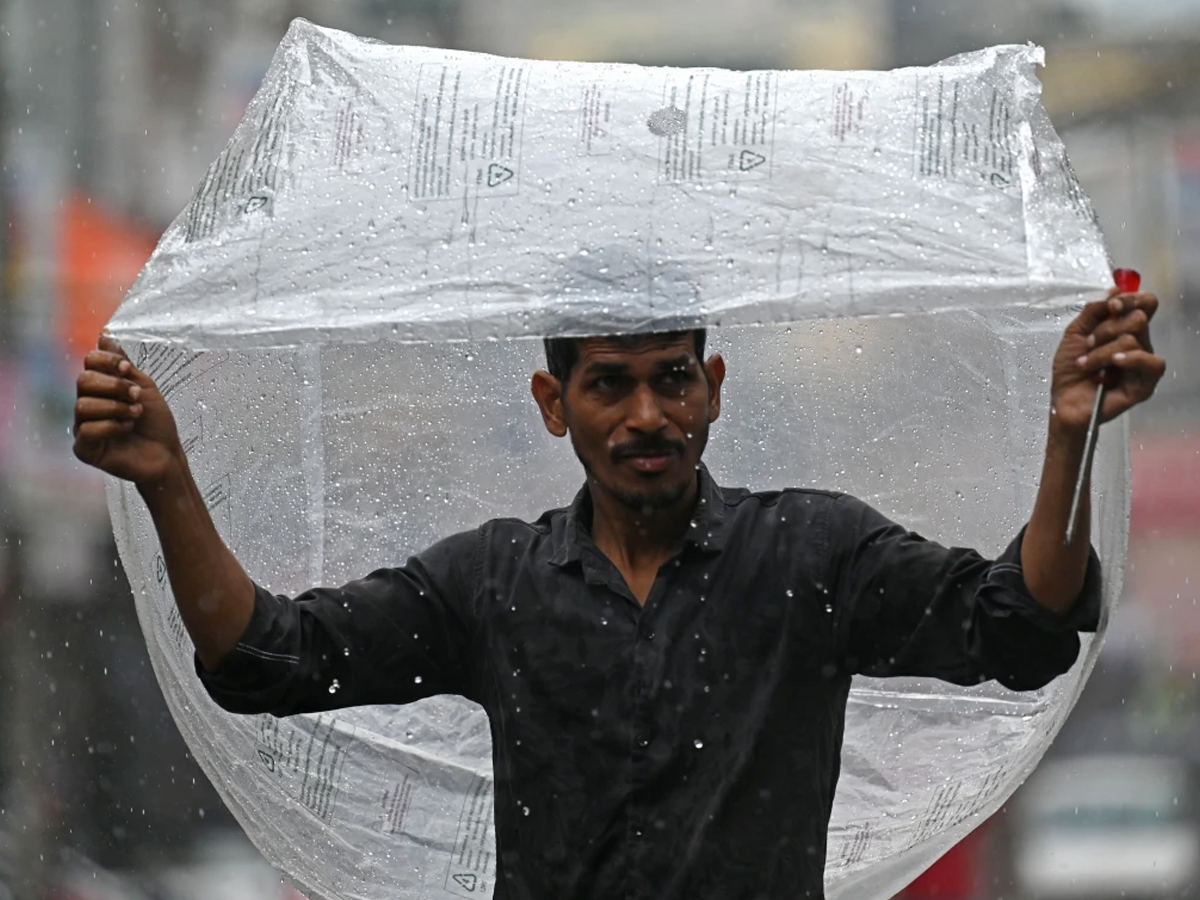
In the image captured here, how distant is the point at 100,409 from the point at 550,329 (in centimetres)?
51

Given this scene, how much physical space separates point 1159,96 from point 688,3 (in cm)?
305

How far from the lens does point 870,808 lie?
116 inches

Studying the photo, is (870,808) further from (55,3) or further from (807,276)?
(55,3)

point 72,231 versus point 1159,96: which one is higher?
point 1159,96

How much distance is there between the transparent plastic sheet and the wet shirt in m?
0.27

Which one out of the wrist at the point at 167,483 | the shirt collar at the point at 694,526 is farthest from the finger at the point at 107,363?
the shirt collar at the point at 694,526

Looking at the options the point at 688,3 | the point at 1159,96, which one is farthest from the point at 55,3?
the point at 1159,96

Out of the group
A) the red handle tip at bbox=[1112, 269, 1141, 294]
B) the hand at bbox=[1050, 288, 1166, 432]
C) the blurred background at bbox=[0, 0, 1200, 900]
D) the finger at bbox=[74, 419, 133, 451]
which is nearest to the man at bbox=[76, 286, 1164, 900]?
the finger at bbox=[74, 419, 133, 451]

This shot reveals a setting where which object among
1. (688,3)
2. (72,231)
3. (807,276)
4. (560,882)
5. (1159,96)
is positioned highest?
(688,3)

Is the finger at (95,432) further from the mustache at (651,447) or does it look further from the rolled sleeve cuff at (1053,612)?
the rolled sleeve cuff at (1053,612)

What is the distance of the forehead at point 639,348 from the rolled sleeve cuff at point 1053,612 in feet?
1.52

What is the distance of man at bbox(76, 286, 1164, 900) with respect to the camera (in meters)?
2.24

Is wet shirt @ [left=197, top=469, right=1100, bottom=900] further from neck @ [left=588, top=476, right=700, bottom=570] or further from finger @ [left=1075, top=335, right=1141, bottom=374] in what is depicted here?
finger @ [left=1075, top=335, right=1141, bottom=374]

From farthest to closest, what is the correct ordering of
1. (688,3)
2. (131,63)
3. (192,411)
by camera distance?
(688,3), (131,63), (192,411)
